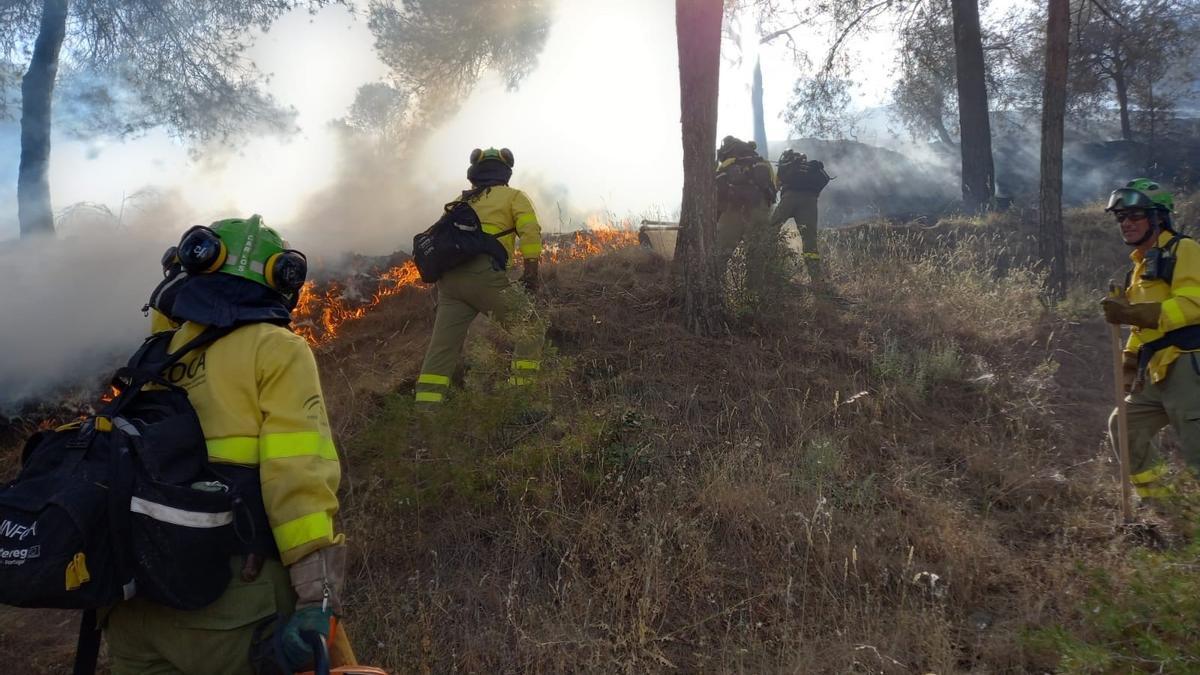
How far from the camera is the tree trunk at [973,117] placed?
11383mm

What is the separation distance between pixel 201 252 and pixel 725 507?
271 centimetres

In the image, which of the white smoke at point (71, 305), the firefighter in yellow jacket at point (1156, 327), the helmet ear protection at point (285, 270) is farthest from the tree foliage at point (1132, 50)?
A: the white smoke at point (71, 305)

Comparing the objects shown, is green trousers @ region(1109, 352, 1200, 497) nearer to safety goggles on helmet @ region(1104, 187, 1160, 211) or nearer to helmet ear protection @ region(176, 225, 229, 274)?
safety goggles on helmet @ region(1104, 187, 1160, 211)

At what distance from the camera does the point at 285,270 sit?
2.15m

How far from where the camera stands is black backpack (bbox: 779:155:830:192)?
27.0 ft

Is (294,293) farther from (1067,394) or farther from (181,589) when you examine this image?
(1067,394)

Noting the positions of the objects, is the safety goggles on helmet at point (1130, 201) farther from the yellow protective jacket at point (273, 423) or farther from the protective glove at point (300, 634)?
the protective glove at point (300, 634)

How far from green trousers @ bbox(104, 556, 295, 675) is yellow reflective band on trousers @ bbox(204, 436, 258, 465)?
262 mm

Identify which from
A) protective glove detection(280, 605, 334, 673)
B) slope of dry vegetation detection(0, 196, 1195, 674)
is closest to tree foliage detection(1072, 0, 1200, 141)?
slope of dry vegetation detection(0, 196, 1195, 674)

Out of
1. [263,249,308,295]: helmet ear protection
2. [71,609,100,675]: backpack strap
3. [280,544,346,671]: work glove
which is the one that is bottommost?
[71,609,100,675]: backpack strap

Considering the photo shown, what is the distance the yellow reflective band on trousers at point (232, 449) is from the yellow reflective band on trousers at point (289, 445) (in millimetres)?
41

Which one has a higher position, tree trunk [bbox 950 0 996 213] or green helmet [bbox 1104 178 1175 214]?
tree trunk [bbox 950 0 996 213]

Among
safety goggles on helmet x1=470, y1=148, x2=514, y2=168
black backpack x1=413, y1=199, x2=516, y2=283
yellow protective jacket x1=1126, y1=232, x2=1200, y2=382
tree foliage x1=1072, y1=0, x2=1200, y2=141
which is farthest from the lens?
→ tree foliage x1=1072, y1=0, x2=1200, y2=141

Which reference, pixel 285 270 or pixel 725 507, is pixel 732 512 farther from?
pixel 285 270
